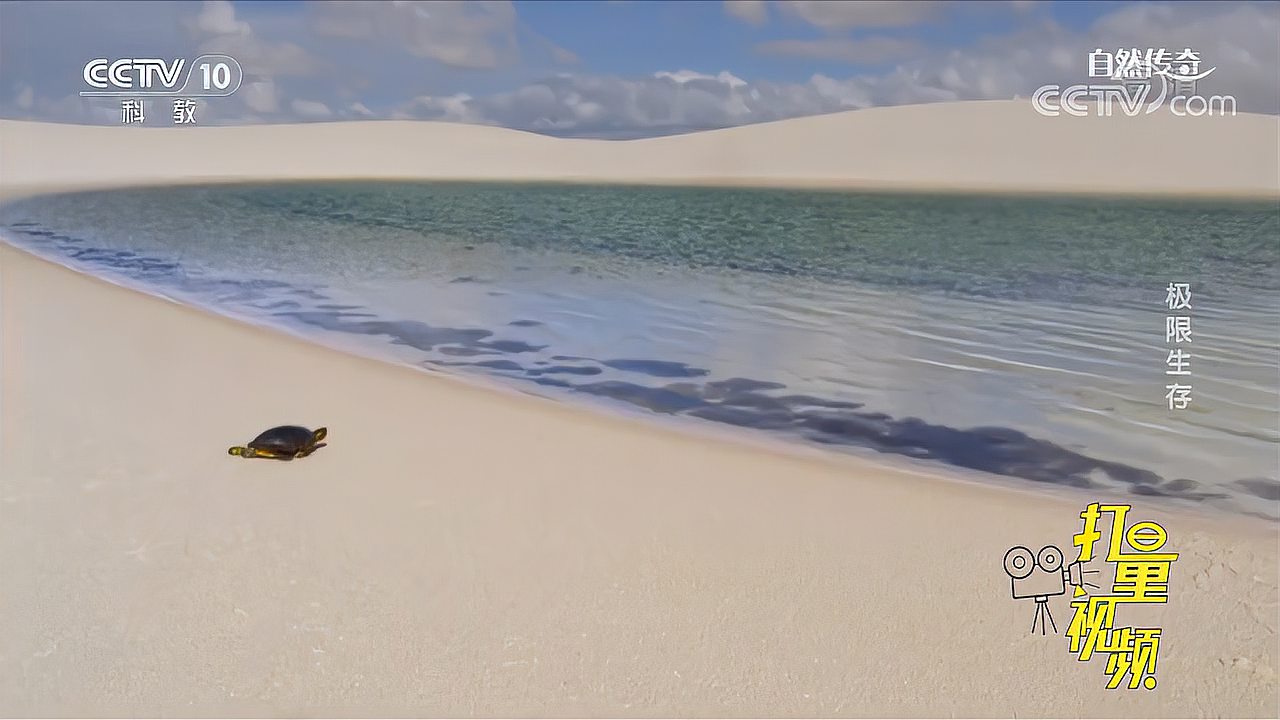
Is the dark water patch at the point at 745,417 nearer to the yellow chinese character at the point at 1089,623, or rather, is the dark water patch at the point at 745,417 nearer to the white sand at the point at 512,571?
the white sand at the point at 512,571

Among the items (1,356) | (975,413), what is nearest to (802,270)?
(975,413)

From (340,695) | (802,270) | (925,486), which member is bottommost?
(340,695)

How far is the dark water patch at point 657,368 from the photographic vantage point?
6.46 meters

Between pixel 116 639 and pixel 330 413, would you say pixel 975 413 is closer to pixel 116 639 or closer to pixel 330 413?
pixel 330 413

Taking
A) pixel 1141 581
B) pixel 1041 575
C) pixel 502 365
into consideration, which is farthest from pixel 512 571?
pixel 502 365

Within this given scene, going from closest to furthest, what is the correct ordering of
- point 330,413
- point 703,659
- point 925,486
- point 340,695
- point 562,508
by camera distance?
point 340,695 → point 703,659 → point 562,508 → point 925,486 → point 330,413

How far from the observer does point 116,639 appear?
2793mm

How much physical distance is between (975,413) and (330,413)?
372 cm

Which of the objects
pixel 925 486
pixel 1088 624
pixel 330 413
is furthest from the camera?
pixel 330 413

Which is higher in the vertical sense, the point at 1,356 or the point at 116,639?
the point at 1,356

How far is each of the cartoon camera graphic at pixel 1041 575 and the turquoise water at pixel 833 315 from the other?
116 centimetres

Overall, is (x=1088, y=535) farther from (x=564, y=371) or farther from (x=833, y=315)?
(x=833, y=315)

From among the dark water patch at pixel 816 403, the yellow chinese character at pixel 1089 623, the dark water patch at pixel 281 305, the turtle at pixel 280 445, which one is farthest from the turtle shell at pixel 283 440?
the dark water patch at pixel 281 305

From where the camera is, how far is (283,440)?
4.20 meters
